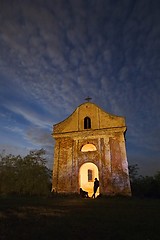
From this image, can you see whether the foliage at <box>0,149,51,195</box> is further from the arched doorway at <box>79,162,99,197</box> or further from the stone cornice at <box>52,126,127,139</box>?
the arched doorway at <box>79,162,99,197</box>

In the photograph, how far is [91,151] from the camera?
19.5 meters

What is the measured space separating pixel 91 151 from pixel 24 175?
28.1ft

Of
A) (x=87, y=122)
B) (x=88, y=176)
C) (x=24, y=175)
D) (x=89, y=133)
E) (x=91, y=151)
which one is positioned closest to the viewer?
(x=24, y=175)

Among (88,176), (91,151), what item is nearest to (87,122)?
(91,151)

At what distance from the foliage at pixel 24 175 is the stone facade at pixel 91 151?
5.36 metres

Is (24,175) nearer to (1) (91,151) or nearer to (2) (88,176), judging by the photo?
(1) (91,151)

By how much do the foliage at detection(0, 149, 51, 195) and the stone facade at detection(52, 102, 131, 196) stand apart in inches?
211

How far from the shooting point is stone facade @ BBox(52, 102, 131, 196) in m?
18.0

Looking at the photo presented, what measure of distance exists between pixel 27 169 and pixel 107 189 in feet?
28.0

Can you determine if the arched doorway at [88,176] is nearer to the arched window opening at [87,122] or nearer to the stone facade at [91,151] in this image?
the stone facade at [91,151]

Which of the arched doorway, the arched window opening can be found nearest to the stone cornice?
the arched window opening

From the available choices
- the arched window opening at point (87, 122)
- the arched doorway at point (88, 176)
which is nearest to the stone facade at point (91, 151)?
the arched window opening at point (87, 122)

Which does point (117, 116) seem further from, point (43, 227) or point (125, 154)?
point (43, 227)

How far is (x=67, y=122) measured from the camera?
71.2 feet
